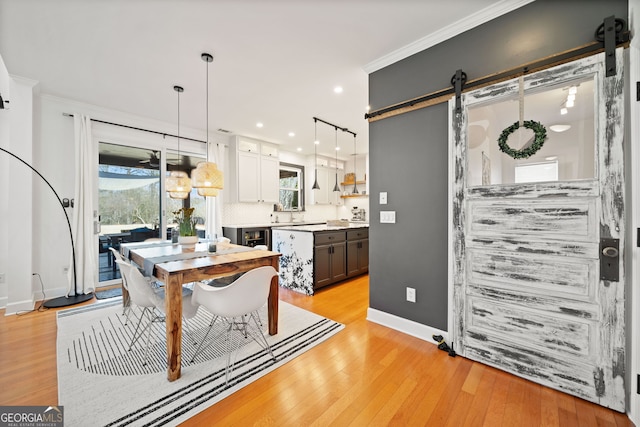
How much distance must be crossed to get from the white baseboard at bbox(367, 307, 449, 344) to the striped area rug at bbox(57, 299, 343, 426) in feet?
1.33

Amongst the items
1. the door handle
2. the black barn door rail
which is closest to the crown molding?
the black barn door rail

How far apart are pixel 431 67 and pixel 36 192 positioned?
5009mm

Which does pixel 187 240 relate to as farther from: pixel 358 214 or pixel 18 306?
pixel 358 214

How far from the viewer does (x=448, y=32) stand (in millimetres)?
2217

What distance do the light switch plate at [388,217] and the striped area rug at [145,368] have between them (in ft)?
3.97

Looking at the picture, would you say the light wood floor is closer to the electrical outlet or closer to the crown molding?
the electrical outlet

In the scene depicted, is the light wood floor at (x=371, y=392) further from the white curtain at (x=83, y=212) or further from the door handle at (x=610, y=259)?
the white curtain at (x=83, y=212)

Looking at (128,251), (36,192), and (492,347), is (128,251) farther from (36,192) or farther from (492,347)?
(492,347)

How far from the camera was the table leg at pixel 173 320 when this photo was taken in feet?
5.91

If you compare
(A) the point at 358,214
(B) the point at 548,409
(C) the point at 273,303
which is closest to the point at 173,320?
(C) the point at 273,303

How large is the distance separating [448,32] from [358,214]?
5.23 meters

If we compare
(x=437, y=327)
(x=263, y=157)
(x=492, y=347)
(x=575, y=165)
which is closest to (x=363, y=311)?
(x=437, y=327)

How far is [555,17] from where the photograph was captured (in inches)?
70.2

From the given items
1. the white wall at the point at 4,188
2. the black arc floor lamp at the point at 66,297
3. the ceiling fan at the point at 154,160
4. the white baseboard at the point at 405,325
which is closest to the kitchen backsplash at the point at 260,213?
the ceiling fan at the point at 154,160
